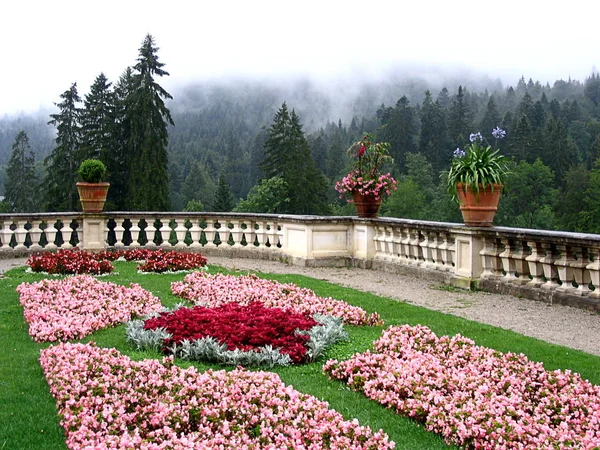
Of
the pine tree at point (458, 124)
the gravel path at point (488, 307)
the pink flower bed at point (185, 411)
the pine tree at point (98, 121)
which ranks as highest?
the pine tree at point (458, 124)

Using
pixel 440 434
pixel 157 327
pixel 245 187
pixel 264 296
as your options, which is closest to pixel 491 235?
pixel 264 296

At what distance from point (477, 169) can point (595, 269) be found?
2.93 metres

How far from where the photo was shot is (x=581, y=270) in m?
10.0

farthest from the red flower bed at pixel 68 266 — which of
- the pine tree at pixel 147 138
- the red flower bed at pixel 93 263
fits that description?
the pine tree at pixel 147 138

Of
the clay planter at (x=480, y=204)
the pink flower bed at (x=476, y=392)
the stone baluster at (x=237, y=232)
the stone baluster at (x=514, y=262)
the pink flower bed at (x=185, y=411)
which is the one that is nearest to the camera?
the pink flower bed at (x=185, y=411)

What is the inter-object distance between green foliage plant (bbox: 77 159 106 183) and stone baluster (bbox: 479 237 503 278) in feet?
32.4

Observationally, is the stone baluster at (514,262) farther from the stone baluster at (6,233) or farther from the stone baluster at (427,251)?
the stone baluster at (6,233)

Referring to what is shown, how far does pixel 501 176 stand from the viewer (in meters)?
12.0

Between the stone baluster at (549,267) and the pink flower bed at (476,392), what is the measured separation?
3.90 meters

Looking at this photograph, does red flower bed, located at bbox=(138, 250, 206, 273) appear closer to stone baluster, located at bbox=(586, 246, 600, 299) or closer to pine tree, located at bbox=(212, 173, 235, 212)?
stone baluster, located at bbox=(586, 246, 600, 299)

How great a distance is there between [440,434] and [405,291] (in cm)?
701

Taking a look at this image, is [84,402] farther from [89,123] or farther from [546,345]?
[89,123]

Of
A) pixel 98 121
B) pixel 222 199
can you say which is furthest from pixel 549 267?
pixel 222 199

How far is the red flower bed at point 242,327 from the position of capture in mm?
7039
